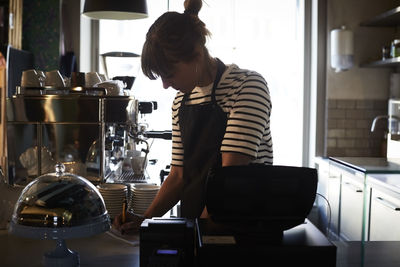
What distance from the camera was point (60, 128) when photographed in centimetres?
240

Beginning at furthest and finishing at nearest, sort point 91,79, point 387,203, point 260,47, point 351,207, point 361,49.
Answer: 1. point 260,47
2. point 361,49
3. point 351,207
4. point 387,203
5. point 91,79

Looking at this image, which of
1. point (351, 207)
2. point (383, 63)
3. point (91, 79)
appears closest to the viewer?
point (91, 79)

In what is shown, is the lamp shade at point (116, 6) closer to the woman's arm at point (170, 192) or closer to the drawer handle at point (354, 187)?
the woman's arm at point (170, 192)

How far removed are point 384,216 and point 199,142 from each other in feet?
6.41

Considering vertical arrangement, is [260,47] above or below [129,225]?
above

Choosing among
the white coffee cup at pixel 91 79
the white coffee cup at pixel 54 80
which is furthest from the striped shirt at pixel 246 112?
the white coffee cup at pixel 91 79

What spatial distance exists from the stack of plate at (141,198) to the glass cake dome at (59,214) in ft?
2.21

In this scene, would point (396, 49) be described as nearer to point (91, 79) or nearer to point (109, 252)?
point (91, 79)

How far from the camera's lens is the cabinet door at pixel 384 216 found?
327 cm

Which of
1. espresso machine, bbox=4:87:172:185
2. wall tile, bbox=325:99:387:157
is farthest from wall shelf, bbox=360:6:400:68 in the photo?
espresso machine, bbox=4:87:172:185

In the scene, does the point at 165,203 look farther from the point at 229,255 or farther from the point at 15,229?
the point at 229,255

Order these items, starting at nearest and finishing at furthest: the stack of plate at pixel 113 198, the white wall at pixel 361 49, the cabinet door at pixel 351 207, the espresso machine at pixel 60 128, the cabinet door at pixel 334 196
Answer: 1. the stack of plate at pixel 113 198
2. the espresso machine at pixel 60 128
3. the cabinet door at pixel 351 207
4. the cabinet door at pixel 334 196
5. the white wall at pixel 361 49

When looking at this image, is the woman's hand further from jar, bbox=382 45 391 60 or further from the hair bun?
jar, bbox=382 45 391 60

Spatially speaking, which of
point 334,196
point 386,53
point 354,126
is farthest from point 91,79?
point 354,126
